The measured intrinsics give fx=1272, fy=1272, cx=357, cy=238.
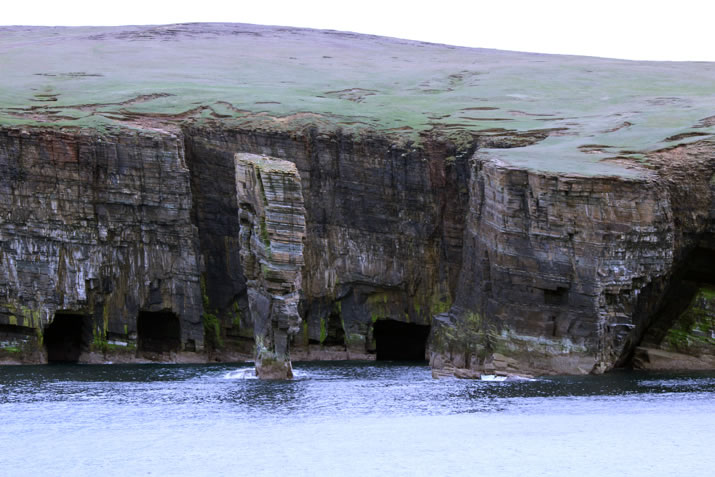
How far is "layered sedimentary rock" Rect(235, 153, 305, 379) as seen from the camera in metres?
62.2

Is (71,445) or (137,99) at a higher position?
(137,99)

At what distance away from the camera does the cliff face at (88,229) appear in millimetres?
73562

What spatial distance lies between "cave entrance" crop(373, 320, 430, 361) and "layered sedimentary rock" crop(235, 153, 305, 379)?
18.8m

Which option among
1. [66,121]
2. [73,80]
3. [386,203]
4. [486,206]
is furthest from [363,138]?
[73,80]

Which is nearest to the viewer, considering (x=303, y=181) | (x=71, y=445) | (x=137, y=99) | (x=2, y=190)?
(x=71, y=445)

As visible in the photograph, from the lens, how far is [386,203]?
254 ft

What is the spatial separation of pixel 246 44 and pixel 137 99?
3741cm

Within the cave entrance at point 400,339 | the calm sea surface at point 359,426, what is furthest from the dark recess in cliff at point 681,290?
the cave entrance at point 400,339

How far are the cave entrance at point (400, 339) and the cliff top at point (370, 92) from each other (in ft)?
42.5

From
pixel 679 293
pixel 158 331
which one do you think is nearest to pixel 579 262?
pixel 679 293

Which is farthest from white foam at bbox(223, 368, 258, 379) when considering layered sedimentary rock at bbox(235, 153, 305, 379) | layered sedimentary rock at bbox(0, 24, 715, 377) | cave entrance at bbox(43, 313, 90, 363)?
cave entrance at bbox(43, 313, 90, 363)

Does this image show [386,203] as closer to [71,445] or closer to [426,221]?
[426,221]

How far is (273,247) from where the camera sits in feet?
204

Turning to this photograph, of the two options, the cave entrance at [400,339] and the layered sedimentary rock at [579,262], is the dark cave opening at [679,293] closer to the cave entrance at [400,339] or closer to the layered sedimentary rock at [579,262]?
the layered sedimentary rock at [579,262]
